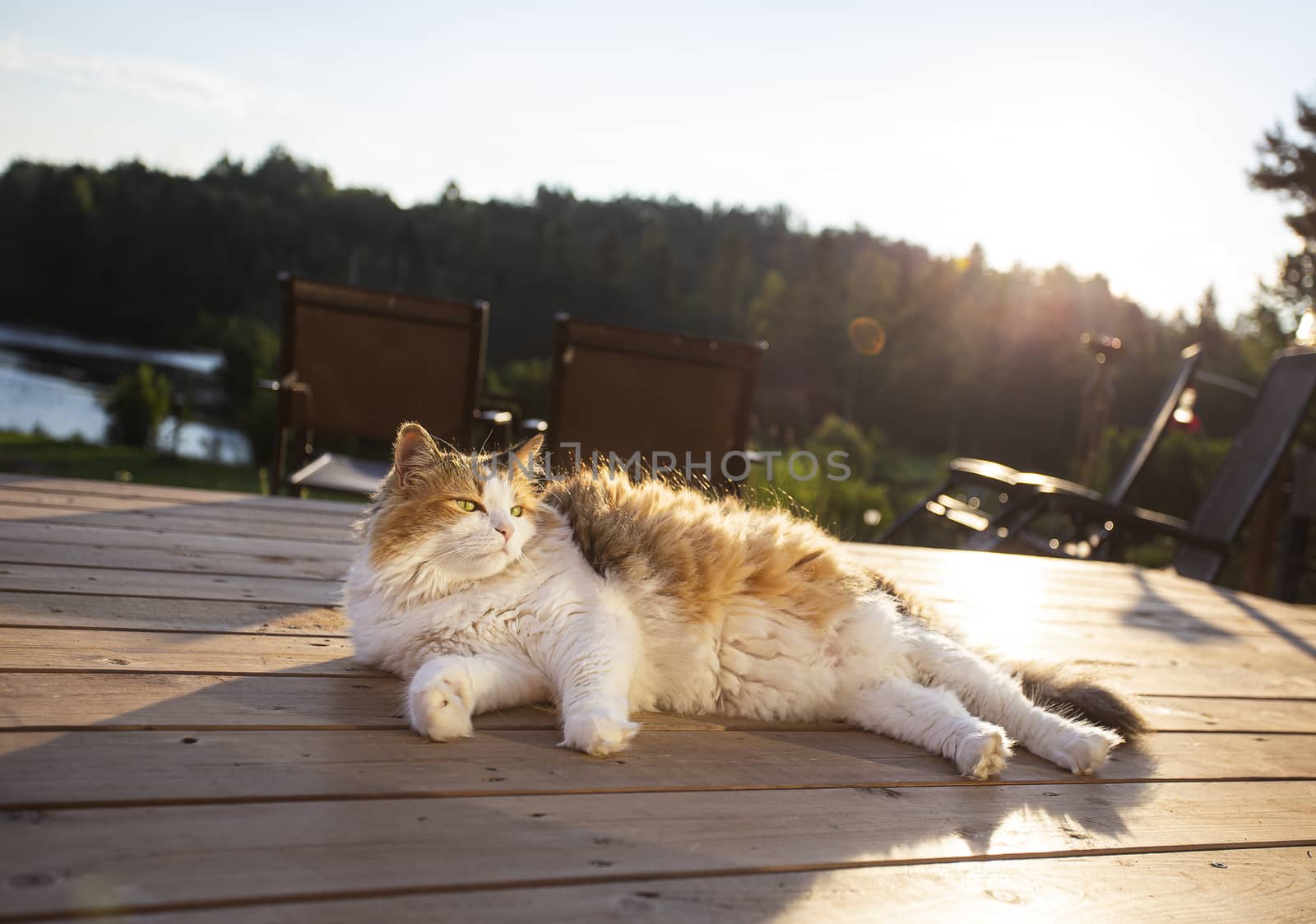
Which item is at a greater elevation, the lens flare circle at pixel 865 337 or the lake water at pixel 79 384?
the lens flare circle at pixel 865 337

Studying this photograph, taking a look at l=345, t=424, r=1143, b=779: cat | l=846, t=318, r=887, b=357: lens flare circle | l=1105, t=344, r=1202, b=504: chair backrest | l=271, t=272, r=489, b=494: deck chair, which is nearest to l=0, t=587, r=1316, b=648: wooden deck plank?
l=345, t=424, r=1143, b=779: cat

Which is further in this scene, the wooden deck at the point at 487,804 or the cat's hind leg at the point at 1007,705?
the cat's hind leg at the point at 1007,705

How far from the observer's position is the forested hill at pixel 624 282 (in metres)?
21.1

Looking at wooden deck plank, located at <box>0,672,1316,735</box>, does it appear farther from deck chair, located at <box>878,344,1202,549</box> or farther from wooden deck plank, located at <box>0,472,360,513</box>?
deck chair, located at <box>878,344,1202,549</box>

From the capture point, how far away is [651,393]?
12.5 feet

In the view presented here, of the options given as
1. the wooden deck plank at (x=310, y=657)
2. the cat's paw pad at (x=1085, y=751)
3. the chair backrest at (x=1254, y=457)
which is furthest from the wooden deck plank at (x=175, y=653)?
the chair backrest at (x=1254, y=457)

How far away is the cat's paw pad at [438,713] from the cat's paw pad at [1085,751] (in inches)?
41.2

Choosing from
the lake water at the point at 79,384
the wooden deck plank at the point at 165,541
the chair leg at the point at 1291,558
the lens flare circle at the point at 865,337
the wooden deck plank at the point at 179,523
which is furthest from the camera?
the lens flare circle at the point at 865,337

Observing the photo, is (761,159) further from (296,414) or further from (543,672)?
(543,672)

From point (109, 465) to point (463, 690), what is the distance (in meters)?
12.0

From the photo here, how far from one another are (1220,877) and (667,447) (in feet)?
9.36

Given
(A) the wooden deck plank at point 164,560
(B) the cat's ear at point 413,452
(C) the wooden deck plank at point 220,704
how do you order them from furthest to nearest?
(A) the wooden deck plank at point 164,560 < (B) the cat's ear at point 413,452 < (C) the wooden deck plank at point 220,704

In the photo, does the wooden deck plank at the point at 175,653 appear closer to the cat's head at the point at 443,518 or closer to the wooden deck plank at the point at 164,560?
the cat's head at the point at 443,518

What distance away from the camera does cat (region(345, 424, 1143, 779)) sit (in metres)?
1.38
